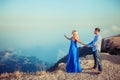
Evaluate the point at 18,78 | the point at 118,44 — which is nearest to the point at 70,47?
the point at 18,78

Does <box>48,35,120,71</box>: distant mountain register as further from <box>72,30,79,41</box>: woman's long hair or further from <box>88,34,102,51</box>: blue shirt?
<box>88,34,102,51</box>: blue shirt

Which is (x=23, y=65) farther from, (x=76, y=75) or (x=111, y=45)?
(x=76, y=75)

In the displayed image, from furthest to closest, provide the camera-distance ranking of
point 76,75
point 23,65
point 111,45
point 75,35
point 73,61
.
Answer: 1. point 23,65
2. point 111,45
3. point 73,61
4. point 75,35
5. point 76,75

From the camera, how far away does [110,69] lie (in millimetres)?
16594

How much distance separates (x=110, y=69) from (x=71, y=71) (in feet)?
6.68

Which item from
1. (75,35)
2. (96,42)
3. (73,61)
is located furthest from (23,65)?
(96,42)

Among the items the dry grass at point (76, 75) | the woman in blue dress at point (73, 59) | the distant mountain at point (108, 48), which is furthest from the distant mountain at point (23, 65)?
the distant mountain at point (108, 48)

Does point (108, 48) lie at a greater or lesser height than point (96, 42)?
greater

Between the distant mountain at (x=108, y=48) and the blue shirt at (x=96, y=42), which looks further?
the distant mountain at (x=108, y=48)

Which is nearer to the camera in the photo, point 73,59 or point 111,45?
point 73,59

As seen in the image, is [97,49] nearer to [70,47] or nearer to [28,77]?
[70,47]

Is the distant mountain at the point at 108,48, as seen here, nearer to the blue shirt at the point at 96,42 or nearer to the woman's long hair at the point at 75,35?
the woman's long hair at the point at 75,35

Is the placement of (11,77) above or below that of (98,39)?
below

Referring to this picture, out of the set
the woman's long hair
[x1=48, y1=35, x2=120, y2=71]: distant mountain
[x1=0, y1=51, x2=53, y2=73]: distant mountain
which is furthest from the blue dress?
[x1=48, y1=35, x2=120, y2=71]: distant mountain
